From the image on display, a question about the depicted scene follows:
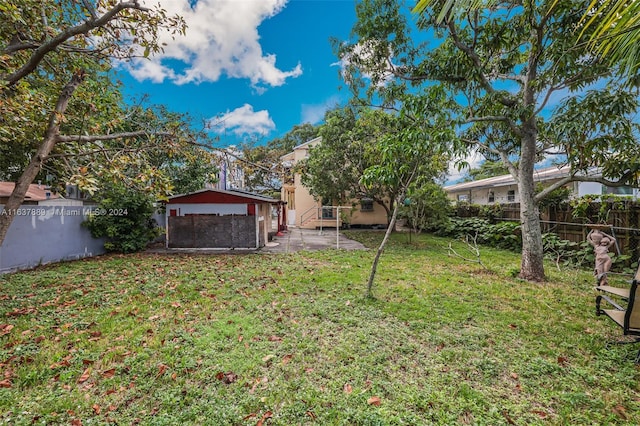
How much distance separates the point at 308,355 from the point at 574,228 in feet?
33.6

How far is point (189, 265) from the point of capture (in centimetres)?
800

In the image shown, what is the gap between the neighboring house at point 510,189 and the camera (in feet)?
38.1

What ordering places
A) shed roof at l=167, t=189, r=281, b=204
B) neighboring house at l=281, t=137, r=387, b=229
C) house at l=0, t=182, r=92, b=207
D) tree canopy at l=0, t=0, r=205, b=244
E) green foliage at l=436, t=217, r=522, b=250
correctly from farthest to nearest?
neighboring house at l=281, t=137, r=387, b=229
green foliage at l=436, t=217, r=522, b=250
shed roof at l=167, t=189, r=281, b=204
house at l=0, t=182, r=92, b=207
tree canopy at l=0, t=0, r=205, b=244

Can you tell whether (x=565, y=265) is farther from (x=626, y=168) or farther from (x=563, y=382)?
(x=563, y=382)

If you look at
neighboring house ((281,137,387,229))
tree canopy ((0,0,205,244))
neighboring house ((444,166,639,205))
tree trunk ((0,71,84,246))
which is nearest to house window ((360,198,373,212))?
neighboring house ((281,137,387,229))

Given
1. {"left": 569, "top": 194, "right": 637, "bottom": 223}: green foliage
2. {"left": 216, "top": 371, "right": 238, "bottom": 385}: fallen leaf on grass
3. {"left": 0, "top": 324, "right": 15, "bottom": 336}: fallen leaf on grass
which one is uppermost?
{"left": 569, "top": 194, "right": 637, "bottom": 223}: green foliage

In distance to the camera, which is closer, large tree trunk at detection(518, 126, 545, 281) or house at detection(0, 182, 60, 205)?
large tree trunk at detection(518, 126, 545, 281)

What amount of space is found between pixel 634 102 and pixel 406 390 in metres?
6.17

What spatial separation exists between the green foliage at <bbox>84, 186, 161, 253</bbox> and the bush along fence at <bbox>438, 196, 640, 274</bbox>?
43.5 feet

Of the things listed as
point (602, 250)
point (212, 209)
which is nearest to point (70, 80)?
point (212, 209)

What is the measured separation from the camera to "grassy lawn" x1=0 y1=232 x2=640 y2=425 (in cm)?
233

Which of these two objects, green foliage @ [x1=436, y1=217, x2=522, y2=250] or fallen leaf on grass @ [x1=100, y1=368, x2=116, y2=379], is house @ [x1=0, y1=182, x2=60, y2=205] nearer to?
fallen leaf on grass @ [x1=100, y1=368, x2=116, y2=379]

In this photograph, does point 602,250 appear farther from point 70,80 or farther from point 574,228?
point 70,80

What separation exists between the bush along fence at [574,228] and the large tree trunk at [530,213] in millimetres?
941
